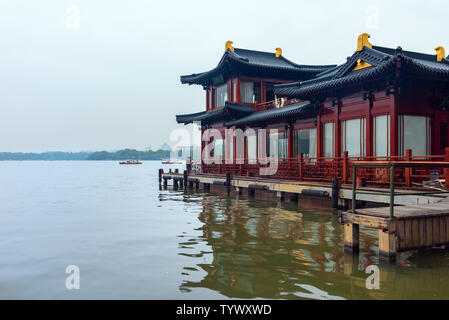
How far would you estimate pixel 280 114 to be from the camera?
1928 cm

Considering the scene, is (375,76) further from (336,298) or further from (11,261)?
(11,261)

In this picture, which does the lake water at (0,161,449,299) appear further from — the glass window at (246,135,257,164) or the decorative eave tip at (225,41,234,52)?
the decorative eave tip at (225,41,234,52)

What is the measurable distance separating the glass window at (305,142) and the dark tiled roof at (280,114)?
88cm

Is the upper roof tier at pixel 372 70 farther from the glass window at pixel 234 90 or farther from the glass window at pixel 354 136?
the glass window at pixel 234 90

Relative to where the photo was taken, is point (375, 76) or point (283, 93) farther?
point (283, 93)

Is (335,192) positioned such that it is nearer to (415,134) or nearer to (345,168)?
(345,168)

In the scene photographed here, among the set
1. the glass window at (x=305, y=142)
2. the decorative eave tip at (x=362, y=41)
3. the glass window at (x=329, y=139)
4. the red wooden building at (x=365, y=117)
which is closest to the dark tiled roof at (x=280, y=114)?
the red wooden building at (x=365, y=117)

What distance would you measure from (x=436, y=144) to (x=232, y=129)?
41.7 ft

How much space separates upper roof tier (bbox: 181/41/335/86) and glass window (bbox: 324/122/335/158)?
8.71 meters

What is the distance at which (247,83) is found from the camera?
988 inches

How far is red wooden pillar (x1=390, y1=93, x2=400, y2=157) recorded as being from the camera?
43.8 feet

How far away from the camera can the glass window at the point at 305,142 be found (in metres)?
17.9

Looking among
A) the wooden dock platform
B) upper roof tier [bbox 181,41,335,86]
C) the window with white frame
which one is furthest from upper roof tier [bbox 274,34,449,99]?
the window with white frame

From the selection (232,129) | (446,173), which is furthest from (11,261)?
(232,129)
